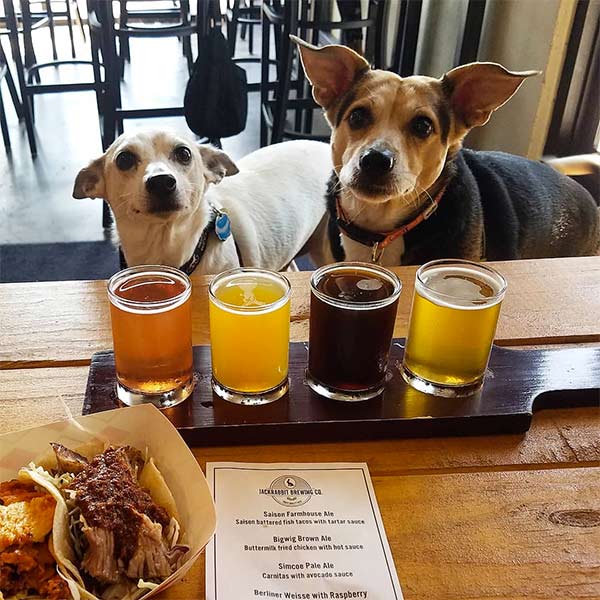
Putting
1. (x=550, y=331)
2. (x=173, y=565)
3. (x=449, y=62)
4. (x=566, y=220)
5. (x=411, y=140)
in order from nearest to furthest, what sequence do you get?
(x=173, y=565) < (x=550, y=331) < (x=411, y=140) < (x=566, y=220) < (x=449, y=62)

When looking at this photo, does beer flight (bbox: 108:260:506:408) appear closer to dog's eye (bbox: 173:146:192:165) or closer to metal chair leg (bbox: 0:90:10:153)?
dog's eye (bbox: 173:146:192:165)

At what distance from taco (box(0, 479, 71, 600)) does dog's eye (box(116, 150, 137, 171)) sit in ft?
3.72

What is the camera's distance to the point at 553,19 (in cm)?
235

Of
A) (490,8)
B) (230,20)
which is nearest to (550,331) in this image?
(490,8)

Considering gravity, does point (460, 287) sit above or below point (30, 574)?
above

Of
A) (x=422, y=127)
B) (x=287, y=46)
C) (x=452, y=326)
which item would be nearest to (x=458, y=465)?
(x=452, y=326)

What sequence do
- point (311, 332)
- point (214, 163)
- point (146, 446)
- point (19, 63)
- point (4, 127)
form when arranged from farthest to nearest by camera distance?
point (4, 127) → point (19, 63) → point (214, 163) → point (311, 332) → point (146, 446)

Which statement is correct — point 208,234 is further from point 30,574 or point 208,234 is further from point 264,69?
point 264,69

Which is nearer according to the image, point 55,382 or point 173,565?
point 173,565

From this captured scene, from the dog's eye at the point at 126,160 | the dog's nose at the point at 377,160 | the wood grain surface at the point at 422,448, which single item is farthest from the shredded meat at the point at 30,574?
the dog's eye at the point at 126,160

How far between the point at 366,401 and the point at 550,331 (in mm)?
374

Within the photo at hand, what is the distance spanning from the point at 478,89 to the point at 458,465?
991 millimetres

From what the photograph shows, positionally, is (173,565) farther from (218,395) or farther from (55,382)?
(55,382)

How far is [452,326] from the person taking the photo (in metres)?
0.81
